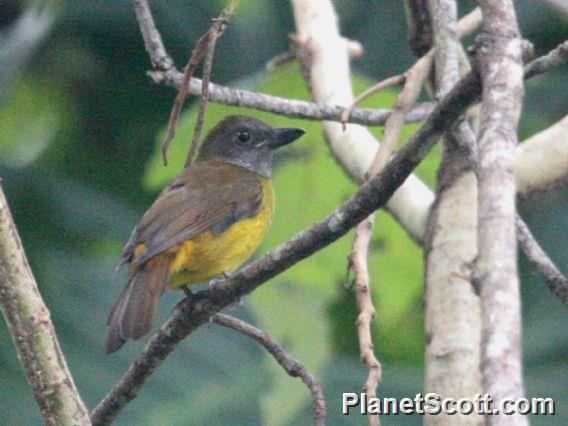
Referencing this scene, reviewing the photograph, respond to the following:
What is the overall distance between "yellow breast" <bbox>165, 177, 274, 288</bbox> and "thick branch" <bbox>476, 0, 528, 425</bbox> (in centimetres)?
212

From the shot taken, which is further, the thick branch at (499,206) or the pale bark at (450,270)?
the pale bark at (450,270)

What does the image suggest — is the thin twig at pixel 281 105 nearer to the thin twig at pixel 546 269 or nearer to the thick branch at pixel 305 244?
the thick branch at pixel 305 244

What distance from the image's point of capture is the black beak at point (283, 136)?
4.56 m

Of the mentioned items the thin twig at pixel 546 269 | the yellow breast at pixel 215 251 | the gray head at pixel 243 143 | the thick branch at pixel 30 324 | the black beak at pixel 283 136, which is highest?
the gray head at pixel 243 143

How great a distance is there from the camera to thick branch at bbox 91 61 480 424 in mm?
2180

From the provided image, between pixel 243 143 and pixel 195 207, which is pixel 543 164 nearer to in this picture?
pixel 195 207

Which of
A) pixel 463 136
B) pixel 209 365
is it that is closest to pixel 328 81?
pixel 209 365

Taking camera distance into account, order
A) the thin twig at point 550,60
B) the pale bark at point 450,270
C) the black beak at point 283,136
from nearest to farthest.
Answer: the thin twig at point 550,60 < the pale bark at point 450,270 < the black beak at point 283,136

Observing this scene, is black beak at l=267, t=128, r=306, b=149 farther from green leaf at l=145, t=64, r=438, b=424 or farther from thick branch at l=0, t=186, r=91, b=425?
thick branch at l=0, t=186, r=91, b=425

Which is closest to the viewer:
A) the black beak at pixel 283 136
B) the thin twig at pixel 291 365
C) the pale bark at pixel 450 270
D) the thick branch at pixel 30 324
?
the thick branch at pixel 30 324

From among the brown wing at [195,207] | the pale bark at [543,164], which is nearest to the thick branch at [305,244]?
the brown wing at [195,207]

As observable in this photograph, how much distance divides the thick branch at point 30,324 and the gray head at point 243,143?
7.81ft

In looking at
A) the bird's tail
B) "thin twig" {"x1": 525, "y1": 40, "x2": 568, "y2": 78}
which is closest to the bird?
the bird's tail

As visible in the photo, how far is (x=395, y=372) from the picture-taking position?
511cm
